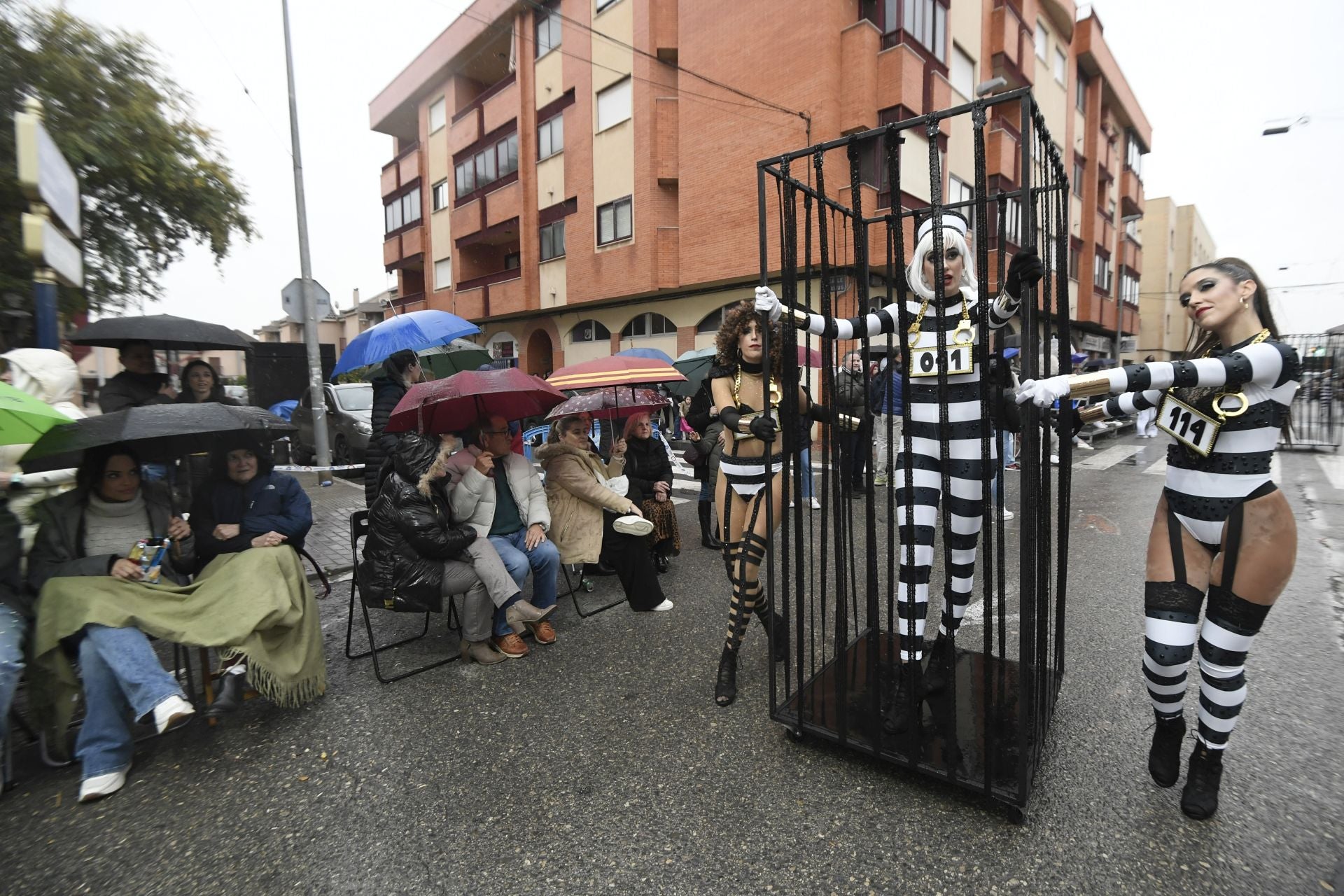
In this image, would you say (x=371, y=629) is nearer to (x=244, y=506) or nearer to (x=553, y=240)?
(x=244, y=506)

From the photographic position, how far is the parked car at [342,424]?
11609 mm

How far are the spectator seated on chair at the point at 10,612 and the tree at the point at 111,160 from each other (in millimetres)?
5085

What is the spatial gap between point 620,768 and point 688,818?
1.42 ft

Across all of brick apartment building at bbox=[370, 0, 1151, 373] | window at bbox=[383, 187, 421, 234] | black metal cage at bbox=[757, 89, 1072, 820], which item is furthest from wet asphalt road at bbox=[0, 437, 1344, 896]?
window at bbox=[383, 187, 421, 234]

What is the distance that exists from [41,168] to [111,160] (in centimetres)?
474

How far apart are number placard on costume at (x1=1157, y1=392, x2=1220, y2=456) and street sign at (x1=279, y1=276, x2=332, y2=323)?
10.4 meters

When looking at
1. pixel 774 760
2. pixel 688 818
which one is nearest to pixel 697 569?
pixel 774 760

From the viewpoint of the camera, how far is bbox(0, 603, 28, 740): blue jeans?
265 cm

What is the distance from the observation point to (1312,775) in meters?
2.58

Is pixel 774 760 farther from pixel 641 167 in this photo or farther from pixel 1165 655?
pixel 641 167

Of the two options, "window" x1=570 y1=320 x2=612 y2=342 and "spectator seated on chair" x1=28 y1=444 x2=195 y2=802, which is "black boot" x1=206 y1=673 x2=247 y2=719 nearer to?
"spectator seated on chair" x1=28 y1=444 x2=195 y2=802

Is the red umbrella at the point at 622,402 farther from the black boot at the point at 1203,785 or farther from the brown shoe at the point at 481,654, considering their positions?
the black boot at the point at 1203,785

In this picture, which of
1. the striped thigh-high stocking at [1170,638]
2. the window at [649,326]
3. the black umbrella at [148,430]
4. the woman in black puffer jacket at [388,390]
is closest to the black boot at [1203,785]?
the striped thigh-high stocking at [1170,638]

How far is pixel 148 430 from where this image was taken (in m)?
2.96
